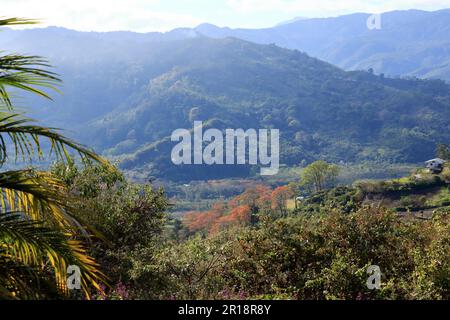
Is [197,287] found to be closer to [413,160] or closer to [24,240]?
[24,240]

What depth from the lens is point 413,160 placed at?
14462 centimetres

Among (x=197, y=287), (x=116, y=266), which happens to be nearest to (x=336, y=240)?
(x=197, y=287)

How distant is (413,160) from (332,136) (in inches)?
1546

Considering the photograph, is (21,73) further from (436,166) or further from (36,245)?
(436,166)

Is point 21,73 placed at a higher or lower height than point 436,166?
higher

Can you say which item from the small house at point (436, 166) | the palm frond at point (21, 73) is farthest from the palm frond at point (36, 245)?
the small house at point (436, 166)

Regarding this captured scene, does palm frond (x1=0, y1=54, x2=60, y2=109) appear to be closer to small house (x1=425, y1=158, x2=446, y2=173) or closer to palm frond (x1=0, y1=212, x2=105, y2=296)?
palm frond (x1=0, y1=212, x2=105, y2=296)

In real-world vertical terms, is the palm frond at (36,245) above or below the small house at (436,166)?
above

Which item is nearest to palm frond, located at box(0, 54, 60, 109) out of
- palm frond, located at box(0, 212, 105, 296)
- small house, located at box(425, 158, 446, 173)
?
palm frond, located at box(0, 212, 105, 296)

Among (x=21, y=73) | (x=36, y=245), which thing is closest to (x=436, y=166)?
(x=21, y=73)

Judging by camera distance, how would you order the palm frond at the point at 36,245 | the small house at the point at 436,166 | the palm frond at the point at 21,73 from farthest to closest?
the small house at the point at 436,166 → the palm frond at the point at 21,73 → the palm frond at the point at 36,245

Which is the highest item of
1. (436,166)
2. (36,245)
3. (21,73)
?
(21,73)

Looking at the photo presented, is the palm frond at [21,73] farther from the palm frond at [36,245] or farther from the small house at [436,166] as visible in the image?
the small house at [436,166]

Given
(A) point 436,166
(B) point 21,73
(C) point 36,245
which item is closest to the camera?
(C) point 36,245
